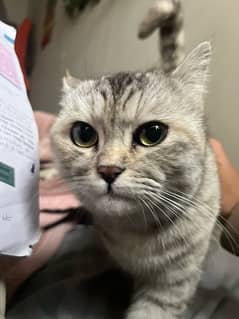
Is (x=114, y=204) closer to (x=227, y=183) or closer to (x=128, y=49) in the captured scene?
(x=227, y=183)

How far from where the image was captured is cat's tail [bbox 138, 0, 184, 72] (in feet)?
2.99

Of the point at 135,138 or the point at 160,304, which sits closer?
the point at 135,138

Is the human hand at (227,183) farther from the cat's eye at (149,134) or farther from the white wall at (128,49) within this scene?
the cat's eye at (149,134)

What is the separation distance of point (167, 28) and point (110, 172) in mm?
492

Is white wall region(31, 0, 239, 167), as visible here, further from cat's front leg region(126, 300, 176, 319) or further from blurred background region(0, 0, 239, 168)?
cat's front leg region(126, 300, 176, 319)

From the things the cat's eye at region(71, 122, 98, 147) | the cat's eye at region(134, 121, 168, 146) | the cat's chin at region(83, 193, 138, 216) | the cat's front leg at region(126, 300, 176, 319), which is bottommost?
the cat's front leg at region(126, 300, 176, 319)

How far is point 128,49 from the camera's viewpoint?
5.03 feet

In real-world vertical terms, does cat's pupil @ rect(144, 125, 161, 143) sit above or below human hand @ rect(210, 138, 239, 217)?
above

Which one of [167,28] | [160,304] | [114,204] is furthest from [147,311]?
[167,28]

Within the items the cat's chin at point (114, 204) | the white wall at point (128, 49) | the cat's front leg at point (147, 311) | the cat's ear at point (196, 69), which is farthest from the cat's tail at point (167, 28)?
the cat's front leg at point (147, 311)

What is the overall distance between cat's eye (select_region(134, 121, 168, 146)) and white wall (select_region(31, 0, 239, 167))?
545 mm

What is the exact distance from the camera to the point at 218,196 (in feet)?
2.74

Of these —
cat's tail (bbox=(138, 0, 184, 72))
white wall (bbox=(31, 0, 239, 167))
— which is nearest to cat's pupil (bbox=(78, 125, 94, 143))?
cat's tail (bbox=(138, 0, 184, 72))

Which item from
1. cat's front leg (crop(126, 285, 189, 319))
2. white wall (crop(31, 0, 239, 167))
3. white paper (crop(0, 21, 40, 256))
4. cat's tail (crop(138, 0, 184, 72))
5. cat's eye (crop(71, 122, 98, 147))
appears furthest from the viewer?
white wall (crop(31, 0, 239, 167))
